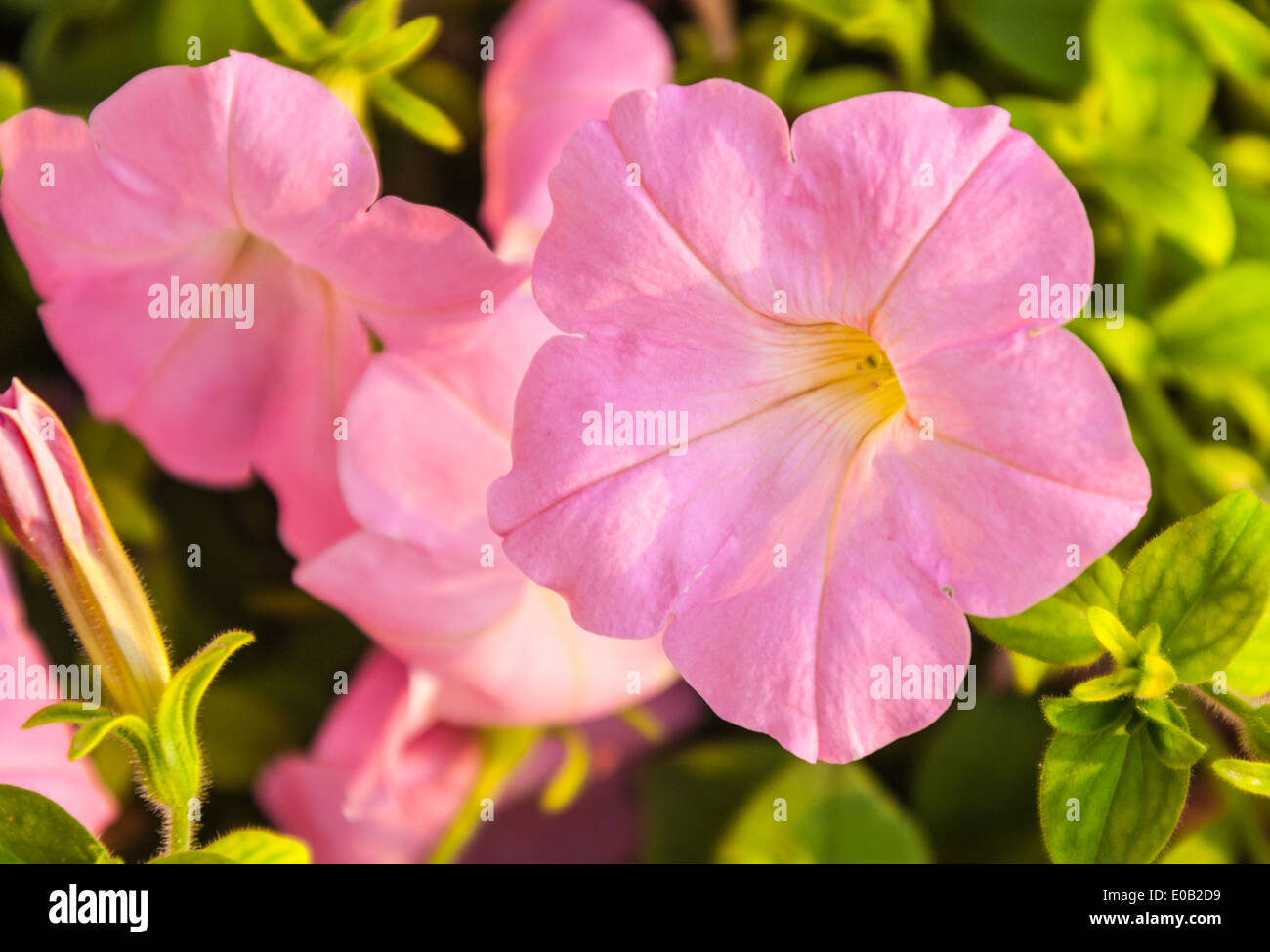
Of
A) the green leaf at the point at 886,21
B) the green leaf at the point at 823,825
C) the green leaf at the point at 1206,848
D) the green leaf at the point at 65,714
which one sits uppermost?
the green leaf at the point at 886,21

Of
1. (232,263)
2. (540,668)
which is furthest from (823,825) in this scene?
(232,263)

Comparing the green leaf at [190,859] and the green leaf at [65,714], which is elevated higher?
the green leaf at [65,714]

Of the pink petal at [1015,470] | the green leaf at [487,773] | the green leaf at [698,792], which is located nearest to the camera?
the pink petal at [1015,470]

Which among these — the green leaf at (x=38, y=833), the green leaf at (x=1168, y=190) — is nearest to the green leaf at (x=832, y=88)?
the green leaf at (x=1168, y=190)

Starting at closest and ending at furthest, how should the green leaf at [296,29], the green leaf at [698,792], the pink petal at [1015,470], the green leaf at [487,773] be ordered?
the pink petal at [1015,470], the green leaf at [296,29], the green leaf at [487,773], the green leaf at [698,792]

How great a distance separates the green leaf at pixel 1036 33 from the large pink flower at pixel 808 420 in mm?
250

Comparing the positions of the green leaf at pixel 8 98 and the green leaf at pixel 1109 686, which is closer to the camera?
the green leaf at pixel 1109 686

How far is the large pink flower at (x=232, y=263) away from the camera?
36 centimetres

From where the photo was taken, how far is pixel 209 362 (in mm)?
493

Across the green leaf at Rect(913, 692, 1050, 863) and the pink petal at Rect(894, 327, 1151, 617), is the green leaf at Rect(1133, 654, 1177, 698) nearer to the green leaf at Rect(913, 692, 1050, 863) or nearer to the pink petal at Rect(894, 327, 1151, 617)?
the pink petal at Rect(894, 327, 1151, 617)

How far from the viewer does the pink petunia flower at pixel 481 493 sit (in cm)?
44

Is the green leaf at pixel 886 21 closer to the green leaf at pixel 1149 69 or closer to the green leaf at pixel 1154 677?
the green leaf at pixel 1149 69

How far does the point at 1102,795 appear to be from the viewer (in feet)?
1.18
